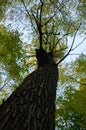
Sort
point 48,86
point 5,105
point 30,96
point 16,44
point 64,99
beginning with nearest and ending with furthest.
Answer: point 5,105
point 30,96
point 48,86
point 16,44
point 64,99

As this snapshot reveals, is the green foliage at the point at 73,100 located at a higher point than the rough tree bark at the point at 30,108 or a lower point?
higher

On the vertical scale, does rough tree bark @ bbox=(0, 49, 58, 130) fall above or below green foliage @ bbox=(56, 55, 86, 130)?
below

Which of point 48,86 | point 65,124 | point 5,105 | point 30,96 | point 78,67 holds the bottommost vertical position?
point 5,105

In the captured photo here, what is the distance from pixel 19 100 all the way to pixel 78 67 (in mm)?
10166

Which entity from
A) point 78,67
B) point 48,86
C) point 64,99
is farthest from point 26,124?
point 64,99

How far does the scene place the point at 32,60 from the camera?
46.5 ft

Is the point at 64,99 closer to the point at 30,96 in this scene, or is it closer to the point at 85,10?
the point at 85,10

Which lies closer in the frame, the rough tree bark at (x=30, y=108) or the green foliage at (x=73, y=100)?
the rough tree bark at (x=30, y=108)

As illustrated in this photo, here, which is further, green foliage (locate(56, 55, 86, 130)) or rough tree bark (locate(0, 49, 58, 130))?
green foliage (locate(56, 55, 86, 130))

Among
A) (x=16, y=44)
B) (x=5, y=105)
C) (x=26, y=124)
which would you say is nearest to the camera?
(x=26, y=124)

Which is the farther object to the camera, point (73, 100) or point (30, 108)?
point (73, 100)

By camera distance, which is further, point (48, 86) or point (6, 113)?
point (48, 86)

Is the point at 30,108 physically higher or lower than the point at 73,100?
lower

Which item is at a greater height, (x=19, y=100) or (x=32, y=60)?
(x=32, y=60)
